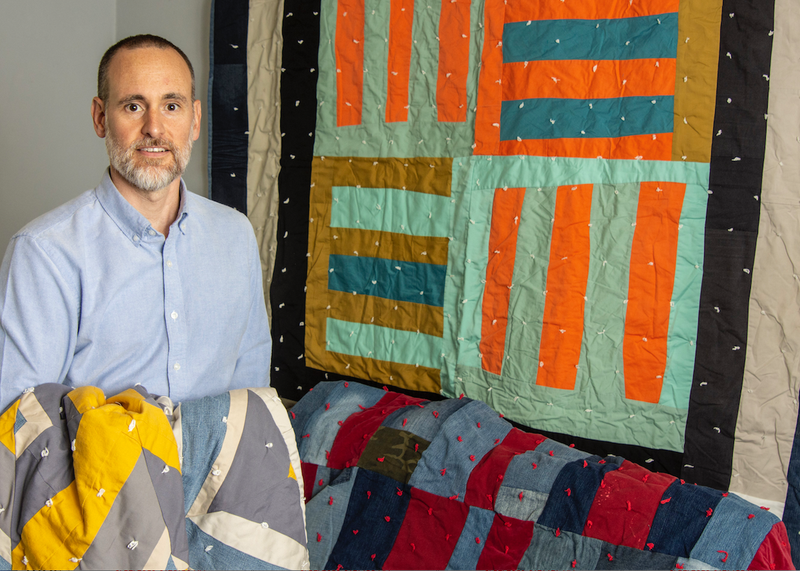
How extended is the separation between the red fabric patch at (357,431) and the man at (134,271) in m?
0.38

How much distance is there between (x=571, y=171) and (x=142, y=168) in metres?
1.08

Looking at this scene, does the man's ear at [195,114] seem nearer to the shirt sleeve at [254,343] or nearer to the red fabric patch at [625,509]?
the shirt sleeve at [254,343]

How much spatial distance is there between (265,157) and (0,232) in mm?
898

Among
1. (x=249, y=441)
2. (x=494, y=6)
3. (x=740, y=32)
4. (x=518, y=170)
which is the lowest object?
(x=249, y=441)

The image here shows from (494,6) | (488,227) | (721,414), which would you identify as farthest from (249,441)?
(494,6)

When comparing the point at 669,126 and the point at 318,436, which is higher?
the point at 669,126

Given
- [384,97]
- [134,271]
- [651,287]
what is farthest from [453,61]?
[134,271]

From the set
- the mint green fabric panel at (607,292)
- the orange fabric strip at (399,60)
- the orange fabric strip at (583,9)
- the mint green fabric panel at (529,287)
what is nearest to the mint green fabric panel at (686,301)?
the mint green fabric panel at (607,292)

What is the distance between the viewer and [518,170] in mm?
1685

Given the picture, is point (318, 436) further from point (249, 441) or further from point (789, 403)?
point (789, 403)

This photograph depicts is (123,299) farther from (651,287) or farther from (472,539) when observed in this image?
(651,287)

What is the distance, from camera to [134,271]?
111 cm

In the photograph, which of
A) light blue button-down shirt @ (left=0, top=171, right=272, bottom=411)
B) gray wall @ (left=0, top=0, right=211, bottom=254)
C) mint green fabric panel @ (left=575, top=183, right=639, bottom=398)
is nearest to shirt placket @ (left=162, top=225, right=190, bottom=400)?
light blue button-down shirt @ (left=0, top=171, right=272, bottom=411)

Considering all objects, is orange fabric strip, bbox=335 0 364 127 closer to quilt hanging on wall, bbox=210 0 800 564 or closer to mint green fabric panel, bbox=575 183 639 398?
quilt hanging on wall, bbox=210 0 800 564
